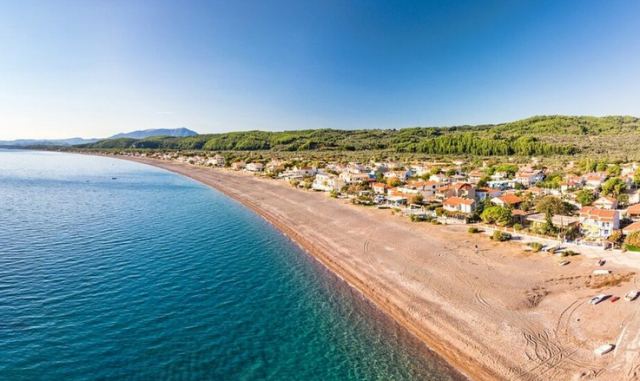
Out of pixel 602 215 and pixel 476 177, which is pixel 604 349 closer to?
pixel 602 215

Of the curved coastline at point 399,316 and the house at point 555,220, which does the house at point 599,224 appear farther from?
the curved coastline at point 399,316

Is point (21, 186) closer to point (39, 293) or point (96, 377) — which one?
point (39, 293)

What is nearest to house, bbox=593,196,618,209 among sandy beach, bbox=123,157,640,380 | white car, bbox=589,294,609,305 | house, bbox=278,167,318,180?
sandy beach, bbox=123,157,640,380

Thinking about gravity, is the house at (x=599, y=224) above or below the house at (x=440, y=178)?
below

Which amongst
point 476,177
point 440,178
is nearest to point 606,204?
point 476,177

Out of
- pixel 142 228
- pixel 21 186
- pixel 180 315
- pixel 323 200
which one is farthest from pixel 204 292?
pixel 21 186

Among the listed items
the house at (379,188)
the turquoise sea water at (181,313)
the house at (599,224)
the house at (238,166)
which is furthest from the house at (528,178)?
the house at (238,166)
